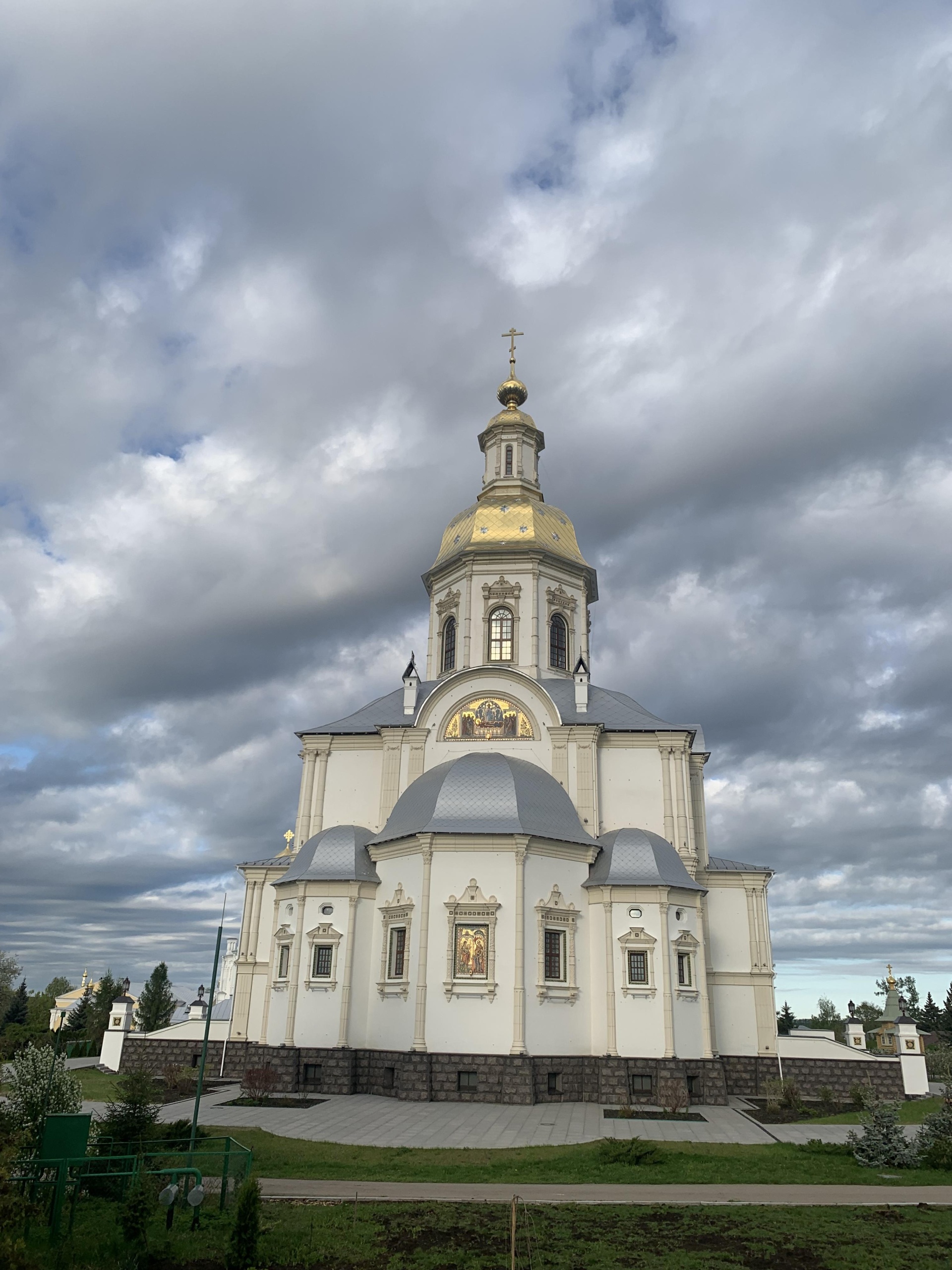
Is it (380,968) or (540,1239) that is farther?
(380,968)

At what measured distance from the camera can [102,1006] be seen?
5412 centimetres

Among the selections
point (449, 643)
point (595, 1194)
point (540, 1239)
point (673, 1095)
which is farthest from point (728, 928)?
point (540, 1239)

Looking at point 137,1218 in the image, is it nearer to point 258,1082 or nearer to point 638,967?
point 258,1082

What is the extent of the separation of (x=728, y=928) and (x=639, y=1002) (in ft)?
23.4

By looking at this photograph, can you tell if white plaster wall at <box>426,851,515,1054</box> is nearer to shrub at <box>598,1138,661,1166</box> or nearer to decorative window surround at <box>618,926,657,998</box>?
decorative window surround at <box>618,926,657,998</box>

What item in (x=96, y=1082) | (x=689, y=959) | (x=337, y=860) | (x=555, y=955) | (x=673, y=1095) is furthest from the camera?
(x=337, y=860)

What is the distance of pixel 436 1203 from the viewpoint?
12.6 m

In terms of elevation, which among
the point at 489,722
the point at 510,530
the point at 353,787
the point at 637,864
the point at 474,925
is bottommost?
the point at 474,925

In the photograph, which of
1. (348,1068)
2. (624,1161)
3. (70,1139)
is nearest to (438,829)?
(348,1068)

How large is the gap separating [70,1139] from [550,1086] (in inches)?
688

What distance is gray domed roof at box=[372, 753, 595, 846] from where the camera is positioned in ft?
91.2

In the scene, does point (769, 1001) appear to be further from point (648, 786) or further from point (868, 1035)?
point (868, 1035)

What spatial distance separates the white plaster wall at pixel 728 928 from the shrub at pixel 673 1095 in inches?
270

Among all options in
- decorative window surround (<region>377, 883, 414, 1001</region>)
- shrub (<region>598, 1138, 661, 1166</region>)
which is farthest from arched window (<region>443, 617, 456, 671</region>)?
shrub (<region>598, 1138, 661, 1166</region>)
